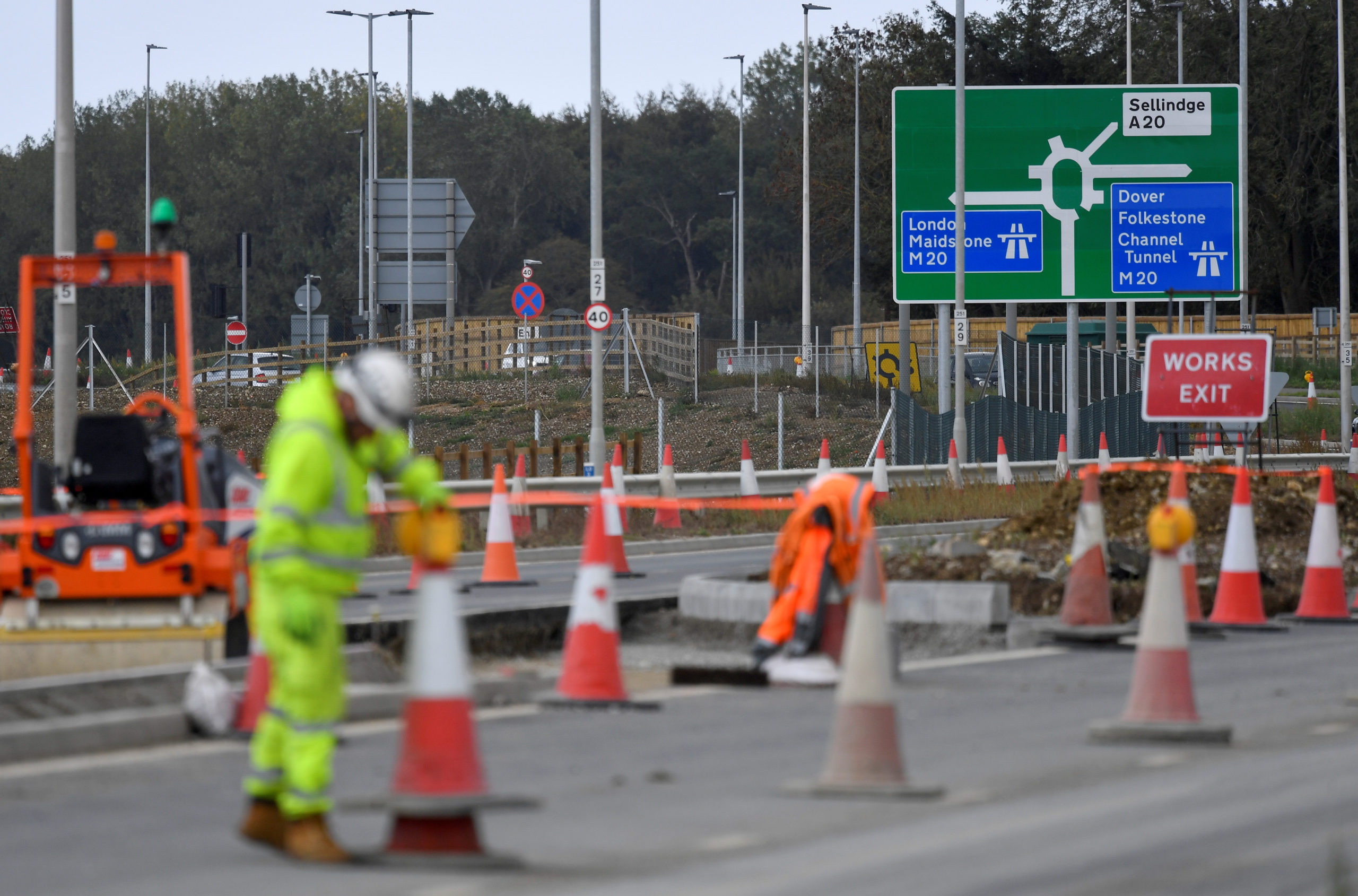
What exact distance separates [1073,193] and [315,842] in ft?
88.2

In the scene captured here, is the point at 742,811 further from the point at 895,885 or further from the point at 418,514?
the point at 418,514

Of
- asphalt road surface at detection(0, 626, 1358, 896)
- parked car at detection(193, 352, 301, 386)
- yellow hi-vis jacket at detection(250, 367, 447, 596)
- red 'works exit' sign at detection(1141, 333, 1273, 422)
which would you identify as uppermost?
parked car at detection(193, 352, 301, 386)

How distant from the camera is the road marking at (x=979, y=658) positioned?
37.6 feet

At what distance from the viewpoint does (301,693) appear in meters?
6.12

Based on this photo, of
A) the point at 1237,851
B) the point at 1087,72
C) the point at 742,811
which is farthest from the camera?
the point at 1087,72

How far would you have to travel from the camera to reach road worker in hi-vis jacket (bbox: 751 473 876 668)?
10.5 metres

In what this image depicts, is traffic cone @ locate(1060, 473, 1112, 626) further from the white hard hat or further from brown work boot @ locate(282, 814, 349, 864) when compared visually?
brown work boot @ locate(282, 814, 349, 864)

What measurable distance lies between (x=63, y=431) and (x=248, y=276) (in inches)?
3271

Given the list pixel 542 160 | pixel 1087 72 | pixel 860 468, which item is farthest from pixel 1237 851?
pixel 542 160

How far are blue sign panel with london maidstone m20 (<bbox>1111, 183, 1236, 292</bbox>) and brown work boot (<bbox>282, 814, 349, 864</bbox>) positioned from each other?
2663 centimetres

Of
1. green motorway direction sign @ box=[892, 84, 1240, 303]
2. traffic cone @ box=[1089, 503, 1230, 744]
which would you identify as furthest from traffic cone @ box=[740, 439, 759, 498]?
traffic cone @ box=[1089, 503, 1230, 744]

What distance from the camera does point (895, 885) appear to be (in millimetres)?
5984

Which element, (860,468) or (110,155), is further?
(110,155)

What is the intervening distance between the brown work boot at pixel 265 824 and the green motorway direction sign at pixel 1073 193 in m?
25.7
